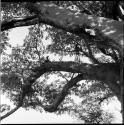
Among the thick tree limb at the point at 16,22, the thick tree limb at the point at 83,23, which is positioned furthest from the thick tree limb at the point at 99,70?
the thick tree limb at the point at 16,22

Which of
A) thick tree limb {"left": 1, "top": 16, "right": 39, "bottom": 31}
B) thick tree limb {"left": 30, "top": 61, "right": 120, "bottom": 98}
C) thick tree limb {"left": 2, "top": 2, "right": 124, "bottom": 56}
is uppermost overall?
thick tree limb {"left": 2, "top": 2, "right": 124, "bottom": 56}

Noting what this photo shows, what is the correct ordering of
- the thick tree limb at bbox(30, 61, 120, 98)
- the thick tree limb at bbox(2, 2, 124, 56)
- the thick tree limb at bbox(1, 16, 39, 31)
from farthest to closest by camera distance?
the thick tree limb at bbox(1, 16, 39, 31) < the thick tree limb at bbox(30, 61, 120, 98) < the thick tree limb at bbox(2, 2, 124, 56)

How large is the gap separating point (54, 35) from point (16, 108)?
578 centimetres

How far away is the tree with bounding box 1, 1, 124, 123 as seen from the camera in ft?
41.4

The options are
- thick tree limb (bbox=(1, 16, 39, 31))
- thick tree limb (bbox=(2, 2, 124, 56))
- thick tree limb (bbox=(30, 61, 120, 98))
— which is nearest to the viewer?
thick tree limb (bbox=(2, 2, 124, 56))

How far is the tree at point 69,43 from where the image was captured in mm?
12633

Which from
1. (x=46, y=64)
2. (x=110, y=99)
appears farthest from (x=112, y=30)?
(x=110, y=99)

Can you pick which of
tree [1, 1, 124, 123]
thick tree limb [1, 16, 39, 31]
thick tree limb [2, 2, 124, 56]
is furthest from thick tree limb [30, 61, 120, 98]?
thick tree limb [1, 16, 39, 31]

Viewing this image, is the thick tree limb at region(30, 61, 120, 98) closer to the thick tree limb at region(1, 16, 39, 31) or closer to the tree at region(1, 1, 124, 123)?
the tree at region(1, 1, 124, 123)

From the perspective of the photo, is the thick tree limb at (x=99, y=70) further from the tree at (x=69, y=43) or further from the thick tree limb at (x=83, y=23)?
the thick tree limb at (x=83, y=23)

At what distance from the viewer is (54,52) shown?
71.2 feet

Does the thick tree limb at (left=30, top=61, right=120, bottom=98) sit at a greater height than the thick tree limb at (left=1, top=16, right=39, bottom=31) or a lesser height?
lesser

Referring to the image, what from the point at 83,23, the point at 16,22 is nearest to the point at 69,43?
the point at 16,22

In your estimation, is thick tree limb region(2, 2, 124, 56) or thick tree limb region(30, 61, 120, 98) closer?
thick tree limb region(2, 2, 124, 56)
